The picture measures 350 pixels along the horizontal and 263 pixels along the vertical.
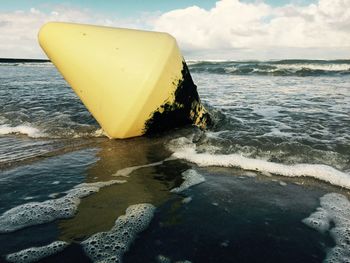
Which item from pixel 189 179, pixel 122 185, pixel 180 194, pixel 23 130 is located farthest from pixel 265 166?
pixel 23 130

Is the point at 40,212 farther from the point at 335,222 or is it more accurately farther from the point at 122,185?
the point at 335,222

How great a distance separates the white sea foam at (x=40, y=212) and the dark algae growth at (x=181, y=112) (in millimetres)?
1534

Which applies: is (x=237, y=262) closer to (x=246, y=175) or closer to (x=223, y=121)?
(x=246, y=175)

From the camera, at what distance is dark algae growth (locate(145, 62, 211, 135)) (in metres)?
4.09

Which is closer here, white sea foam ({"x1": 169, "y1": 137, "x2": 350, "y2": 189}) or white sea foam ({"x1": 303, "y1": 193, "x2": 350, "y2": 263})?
white sea foam ({"x1": 303, "y1": 193, "x2": 350, "y2": 263})

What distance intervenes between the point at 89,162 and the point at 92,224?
1339 mm

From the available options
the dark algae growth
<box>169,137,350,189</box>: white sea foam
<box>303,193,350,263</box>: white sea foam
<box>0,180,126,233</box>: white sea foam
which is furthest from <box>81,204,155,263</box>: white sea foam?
the dark algae growth

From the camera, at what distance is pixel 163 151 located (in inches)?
152

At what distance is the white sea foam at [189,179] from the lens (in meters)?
2.85

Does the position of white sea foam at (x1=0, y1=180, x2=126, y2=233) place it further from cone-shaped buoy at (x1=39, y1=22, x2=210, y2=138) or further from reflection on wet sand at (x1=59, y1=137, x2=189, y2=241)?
cone-shaped buoy at (x1=39, y1=22, x2=210, y2=138)

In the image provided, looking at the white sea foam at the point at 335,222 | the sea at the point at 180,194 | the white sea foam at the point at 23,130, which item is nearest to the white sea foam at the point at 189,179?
the sea at the point at 180,194

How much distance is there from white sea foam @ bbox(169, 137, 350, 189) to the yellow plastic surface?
677mm

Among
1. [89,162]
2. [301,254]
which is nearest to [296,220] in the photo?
[301,254]

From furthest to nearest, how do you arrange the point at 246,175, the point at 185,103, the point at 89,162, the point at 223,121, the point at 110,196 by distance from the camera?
the point at 223,121 < the point at 185,103 < the point at 89,162 < the point at 246,175 < the point at 110,196
